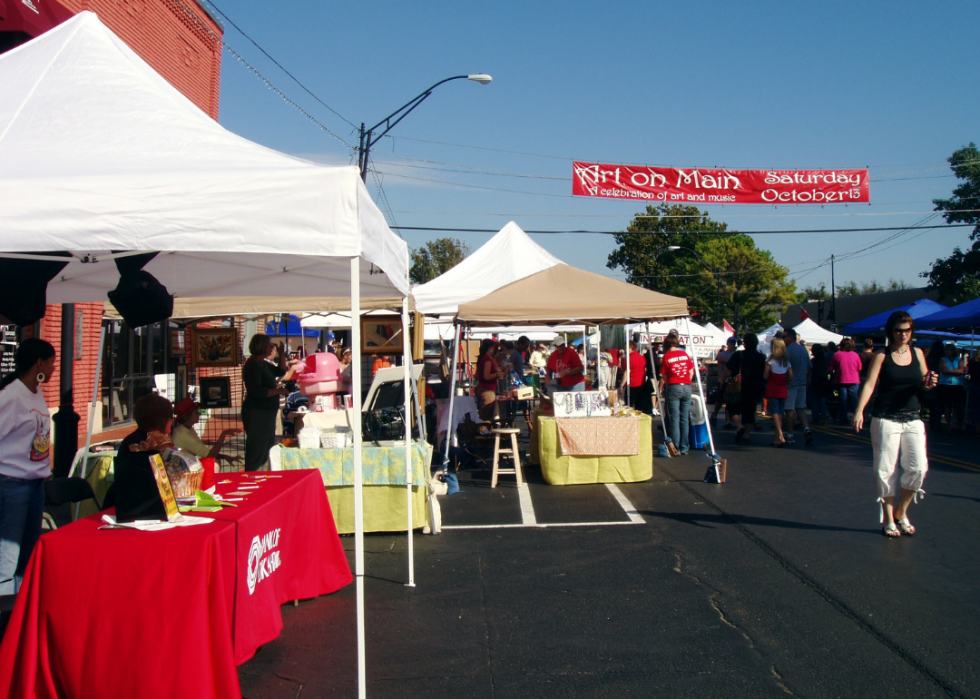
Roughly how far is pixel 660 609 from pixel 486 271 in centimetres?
873

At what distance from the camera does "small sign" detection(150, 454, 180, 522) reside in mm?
Answer: 3365

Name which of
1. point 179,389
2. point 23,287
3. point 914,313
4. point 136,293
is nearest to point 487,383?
point 179,389

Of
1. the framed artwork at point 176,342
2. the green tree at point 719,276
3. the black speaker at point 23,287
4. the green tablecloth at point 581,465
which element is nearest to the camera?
the black speaker at point 23,287

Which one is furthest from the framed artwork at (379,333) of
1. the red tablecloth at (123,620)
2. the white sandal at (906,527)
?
the white sandal at (906,527)

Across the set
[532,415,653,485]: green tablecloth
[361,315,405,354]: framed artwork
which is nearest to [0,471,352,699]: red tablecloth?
[361,315,405,354]: framed artwork

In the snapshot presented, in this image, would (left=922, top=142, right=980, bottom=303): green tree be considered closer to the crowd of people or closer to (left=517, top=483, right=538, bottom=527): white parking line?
the crowd of people

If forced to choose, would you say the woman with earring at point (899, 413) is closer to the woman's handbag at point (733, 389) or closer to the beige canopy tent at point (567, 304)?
the beige canopy tent at point (567, 304)

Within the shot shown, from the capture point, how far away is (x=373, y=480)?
20.9 feet

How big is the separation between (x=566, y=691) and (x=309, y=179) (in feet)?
9.12

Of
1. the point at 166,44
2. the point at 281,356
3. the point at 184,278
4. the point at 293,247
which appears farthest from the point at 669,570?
the point at 166,44

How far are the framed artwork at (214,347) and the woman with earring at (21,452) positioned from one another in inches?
160

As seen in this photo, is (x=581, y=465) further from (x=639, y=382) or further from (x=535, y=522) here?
(x=639, y=382)

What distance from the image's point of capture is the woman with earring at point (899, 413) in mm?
5910

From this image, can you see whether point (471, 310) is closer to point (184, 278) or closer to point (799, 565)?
point (184, 278)
